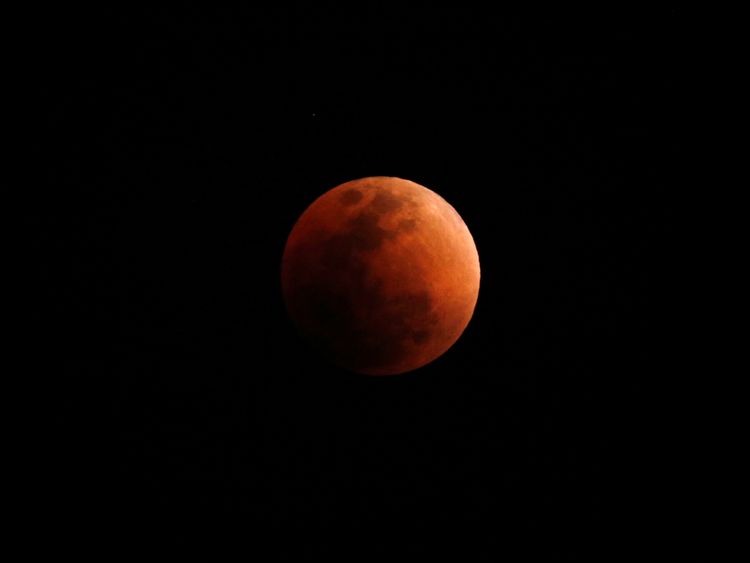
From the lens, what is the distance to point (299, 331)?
3.32 m

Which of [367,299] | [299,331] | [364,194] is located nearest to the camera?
[367,299]

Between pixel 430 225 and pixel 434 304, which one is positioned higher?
pixel 430 225

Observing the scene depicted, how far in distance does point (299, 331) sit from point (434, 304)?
3.31 ft

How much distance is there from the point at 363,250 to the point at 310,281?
0.41 m

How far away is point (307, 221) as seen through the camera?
3195mm

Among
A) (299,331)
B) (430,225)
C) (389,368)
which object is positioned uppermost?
(430,225)

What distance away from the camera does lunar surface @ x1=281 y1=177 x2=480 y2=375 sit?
2850 millimetres

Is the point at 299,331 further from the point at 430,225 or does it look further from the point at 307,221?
the point at 430,225

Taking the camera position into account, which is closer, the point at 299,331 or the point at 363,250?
the point at 363,250

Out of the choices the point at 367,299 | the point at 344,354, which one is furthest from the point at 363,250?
the point at 344,354

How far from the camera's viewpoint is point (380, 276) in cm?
282

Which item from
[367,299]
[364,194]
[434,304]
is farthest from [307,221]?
[434,304]

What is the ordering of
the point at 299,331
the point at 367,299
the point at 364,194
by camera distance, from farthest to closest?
the point at 299,331 < the point at 364,194 < the point at 367,299

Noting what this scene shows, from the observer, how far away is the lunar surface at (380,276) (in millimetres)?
2850
